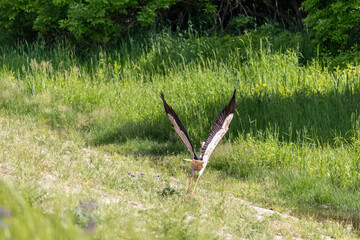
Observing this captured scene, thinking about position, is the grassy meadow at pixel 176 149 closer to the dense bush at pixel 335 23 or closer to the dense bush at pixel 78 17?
the dense bush at pixel 335 23

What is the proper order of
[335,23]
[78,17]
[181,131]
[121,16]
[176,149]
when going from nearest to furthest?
[181,131]
[176,149]
[335,23]
[78,17]
[121,16]

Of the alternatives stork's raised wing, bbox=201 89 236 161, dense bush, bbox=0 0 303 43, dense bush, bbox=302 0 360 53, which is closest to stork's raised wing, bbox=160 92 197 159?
stork's raised wing, bbox=201 89 236 161

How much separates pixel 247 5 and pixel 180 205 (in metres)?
12.1

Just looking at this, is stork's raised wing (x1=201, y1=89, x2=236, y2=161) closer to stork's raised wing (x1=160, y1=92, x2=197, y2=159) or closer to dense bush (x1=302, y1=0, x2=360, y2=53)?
stork's raised wing (x1=160, y1=92, x2=197, y2=159)

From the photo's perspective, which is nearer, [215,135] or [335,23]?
[215,135]

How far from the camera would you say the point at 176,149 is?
8055mm

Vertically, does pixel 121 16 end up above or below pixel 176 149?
above

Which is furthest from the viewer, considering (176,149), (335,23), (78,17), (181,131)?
(78,17)

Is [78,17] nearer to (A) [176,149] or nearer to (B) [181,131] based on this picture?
(A) [176,149]

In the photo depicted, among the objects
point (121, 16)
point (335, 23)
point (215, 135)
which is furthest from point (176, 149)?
point (121, 16)

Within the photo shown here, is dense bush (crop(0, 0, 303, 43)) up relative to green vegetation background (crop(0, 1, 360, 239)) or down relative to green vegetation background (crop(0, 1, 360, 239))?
up

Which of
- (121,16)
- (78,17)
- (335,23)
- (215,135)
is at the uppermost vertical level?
(78,17)

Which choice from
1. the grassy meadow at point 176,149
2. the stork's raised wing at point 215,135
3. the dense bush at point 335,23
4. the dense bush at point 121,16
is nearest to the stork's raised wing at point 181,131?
the stork's raised wing at point 215,135

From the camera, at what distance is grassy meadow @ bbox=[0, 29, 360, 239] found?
3.19 metres
